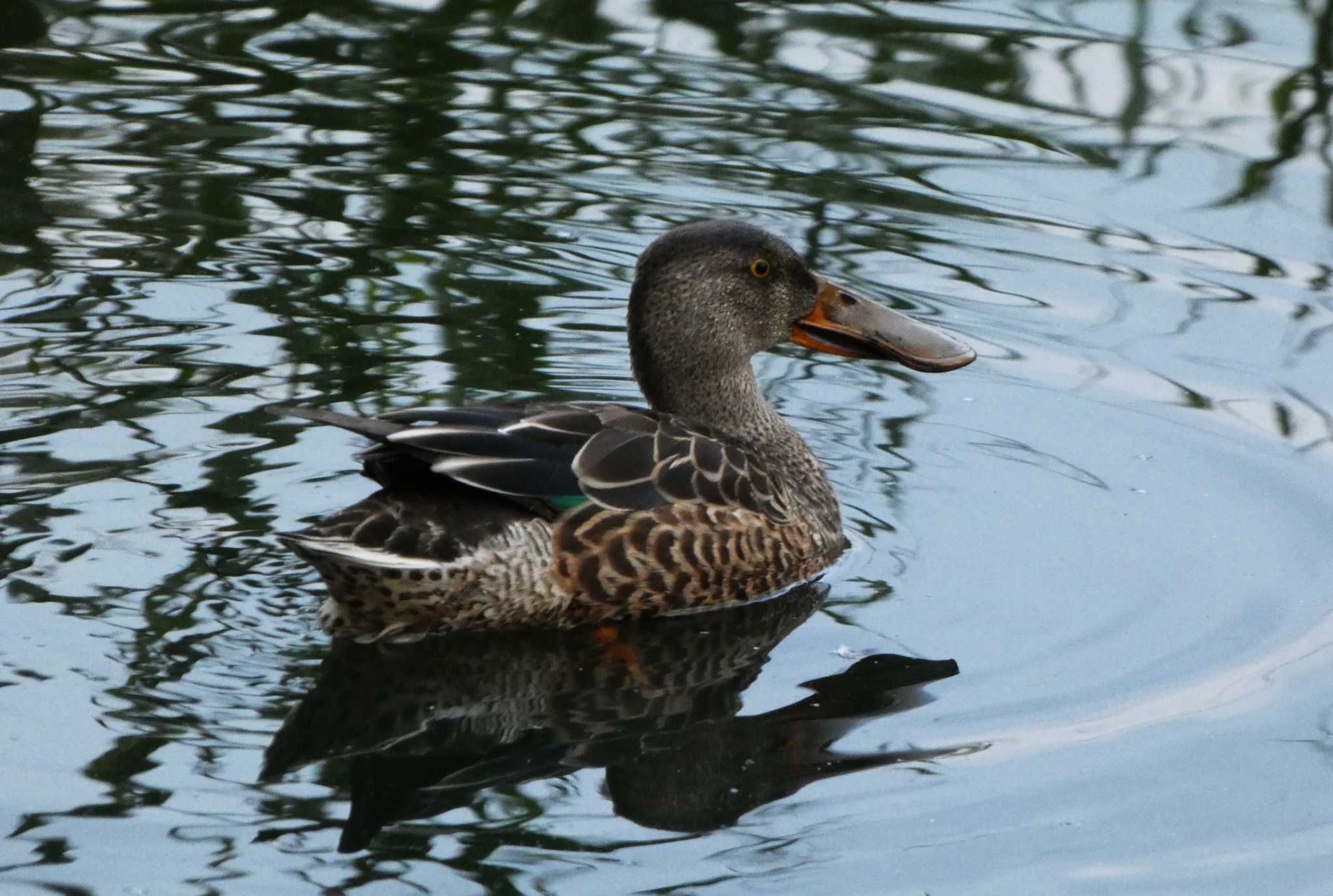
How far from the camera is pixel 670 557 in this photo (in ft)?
21.2

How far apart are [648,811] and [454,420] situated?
1.58m

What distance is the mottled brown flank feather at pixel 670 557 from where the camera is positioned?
6.34 m

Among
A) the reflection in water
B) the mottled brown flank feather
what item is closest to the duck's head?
the mottled brown flank feather

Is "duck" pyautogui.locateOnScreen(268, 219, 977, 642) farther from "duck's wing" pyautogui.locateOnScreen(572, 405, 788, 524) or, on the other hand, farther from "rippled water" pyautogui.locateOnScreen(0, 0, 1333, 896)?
"rippled water" pyautogui.locateOnScreen(0, 0, 1333, 896)

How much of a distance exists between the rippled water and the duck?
17cm

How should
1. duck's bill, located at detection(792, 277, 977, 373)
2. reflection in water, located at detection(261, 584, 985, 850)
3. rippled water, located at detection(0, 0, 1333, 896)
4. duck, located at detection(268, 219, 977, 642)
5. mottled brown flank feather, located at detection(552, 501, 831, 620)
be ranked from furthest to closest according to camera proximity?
duck's bill, located at detection(792, 277, 977, 373), mottled brown flank feather, located at detection(552, 501, 831, 620), duck, located at detection(268, 219, 977, 642), reflection in water, located at detection(261, 584, 985, 850), rippled water, located at detection(0, 0, 1333, 896)

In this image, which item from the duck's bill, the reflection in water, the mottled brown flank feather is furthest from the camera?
the duck's bill

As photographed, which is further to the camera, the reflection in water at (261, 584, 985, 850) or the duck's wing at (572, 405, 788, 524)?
the duck's wing at (572, 405, 788, 524)

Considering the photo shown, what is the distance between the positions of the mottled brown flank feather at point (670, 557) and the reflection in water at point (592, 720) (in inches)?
4.4

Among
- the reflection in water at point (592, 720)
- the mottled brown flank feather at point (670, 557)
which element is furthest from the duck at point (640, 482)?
the reflection in water at point (592, 720)

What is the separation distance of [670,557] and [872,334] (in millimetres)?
1449

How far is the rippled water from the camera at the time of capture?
5.08 m

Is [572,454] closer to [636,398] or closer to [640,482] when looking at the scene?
[640,482]

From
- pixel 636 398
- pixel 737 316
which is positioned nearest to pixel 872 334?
pixel 737 316
